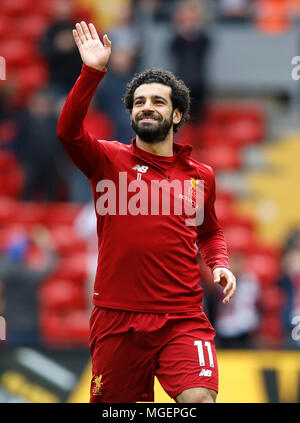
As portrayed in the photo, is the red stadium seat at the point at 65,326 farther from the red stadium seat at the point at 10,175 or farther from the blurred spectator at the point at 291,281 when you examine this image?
the red stadium seat at the point at 10,175

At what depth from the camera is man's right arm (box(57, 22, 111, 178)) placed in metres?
4.43

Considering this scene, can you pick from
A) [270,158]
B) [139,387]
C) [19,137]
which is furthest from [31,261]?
[139,387]

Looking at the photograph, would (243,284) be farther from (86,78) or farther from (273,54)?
(273,54)

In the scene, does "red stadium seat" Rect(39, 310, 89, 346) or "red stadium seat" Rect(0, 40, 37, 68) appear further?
"red stadium seat" Rect(0, 40, 37, 68)

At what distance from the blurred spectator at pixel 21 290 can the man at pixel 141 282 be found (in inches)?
138

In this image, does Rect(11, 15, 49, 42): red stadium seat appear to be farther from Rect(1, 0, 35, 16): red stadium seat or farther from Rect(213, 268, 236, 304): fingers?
Rect(213, 268, 236, 304): fingers

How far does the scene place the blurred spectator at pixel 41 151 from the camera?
10.7m

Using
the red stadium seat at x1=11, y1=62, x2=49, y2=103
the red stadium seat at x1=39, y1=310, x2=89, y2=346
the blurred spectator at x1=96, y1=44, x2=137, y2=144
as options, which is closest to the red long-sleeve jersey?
the red stadium seat at x1=39, y1=310, x2=89, y2=346

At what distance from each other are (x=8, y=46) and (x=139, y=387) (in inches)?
397

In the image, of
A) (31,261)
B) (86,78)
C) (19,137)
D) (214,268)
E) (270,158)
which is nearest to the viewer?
(86,78)

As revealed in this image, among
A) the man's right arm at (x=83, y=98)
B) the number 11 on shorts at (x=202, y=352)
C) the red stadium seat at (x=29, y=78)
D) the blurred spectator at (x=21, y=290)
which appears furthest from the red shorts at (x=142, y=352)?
the red stadium seat at (x=29, y=78)

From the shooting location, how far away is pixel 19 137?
437 inches

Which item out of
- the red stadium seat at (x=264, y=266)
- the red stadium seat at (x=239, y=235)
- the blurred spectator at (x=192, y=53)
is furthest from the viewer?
the blurred spectator at (x=192, y=53)

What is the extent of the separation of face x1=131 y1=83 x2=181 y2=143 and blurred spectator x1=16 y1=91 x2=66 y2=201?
582 cm
